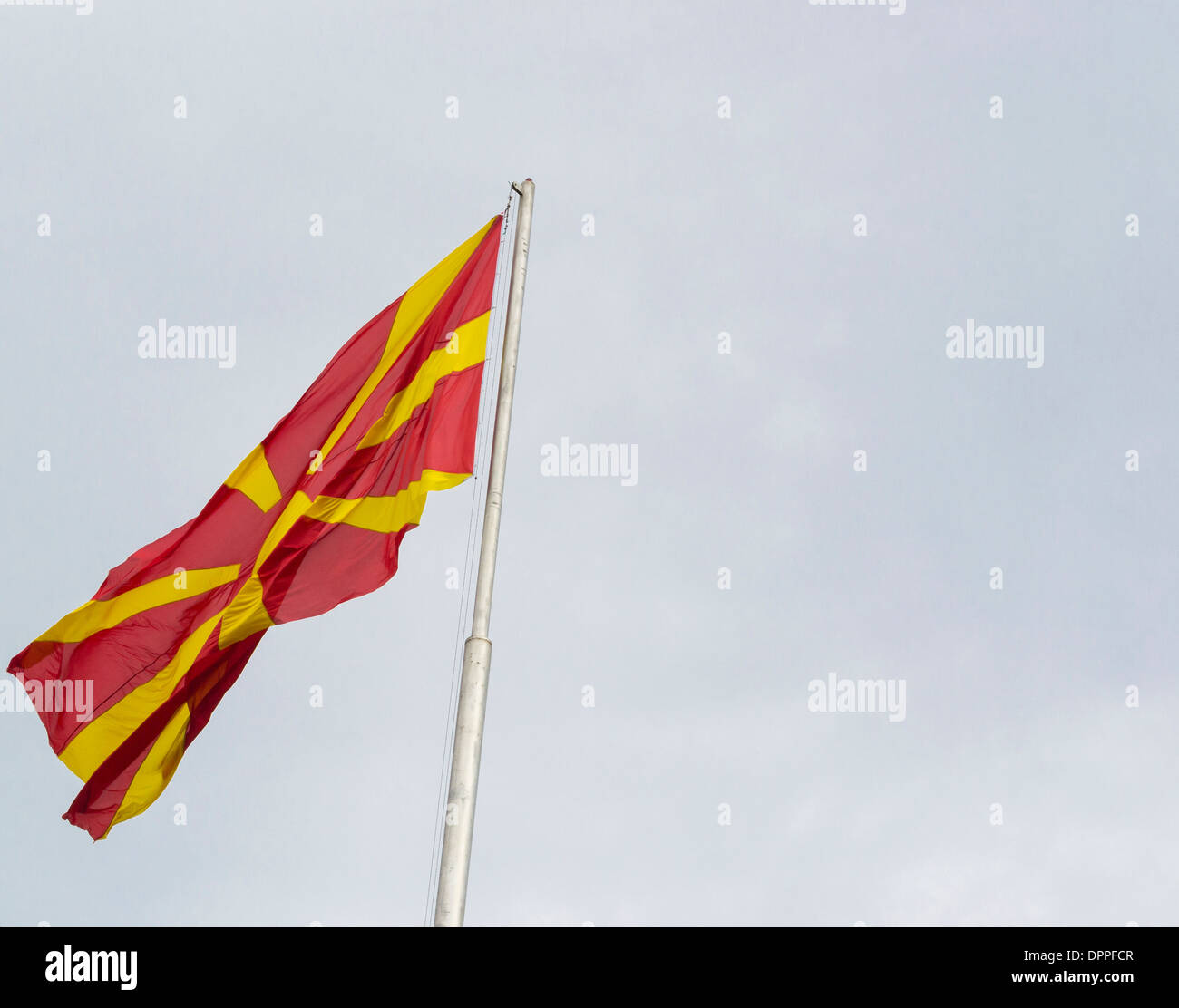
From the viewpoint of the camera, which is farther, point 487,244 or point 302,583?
point 487,244

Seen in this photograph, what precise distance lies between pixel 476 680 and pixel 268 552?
10.3ft

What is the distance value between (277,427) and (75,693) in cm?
364

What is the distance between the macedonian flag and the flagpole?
682 mm

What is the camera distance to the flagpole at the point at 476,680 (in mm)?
10242

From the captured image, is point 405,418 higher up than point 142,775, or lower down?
higher up

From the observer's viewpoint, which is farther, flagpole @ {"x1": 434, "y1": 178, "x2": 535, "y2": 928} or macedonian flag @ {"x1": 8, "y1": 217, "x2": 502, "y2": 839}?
macedonian flag @ {"x1": 8, "y1": 217, "x2": 502, "y2": 839}

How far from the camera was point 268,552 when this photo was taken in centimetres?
1296

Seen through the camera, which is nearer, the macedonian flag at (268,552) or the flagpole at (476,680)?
the flagpole at (476,680)

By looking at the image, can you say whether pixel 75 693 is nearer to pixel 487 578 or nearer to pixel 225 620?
pixel 225 620

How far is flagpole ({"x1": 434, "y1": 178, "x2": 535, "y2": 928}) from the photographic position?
10242mm

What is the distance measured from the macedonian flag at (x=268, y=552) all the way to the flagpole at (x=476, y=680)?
682 mm
